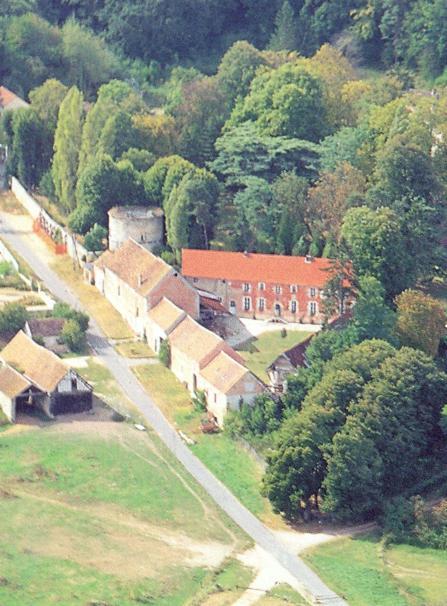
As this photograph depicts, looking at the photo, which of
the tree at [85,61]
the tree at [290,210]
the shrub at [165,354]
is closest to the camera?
the shrub at [165,354]

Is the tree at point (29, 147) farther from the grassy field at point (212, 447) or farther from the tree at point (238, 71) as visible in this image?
the grassy field at point (212, 447)

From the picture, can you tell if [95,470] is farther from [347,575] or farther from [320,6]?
[320,6]

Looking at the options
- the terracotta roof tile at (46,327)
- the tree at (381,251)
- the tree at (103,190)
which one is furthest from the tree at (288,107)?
the terracotta roof tile at (46,327)

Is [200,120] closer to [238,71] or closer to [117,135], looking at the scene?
[117,135]

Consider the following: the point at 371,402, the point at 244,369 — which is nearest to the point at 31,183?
the point at 244,369

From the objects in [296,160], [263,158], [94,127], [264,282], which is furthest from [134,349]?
[94,127]
